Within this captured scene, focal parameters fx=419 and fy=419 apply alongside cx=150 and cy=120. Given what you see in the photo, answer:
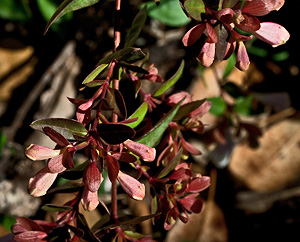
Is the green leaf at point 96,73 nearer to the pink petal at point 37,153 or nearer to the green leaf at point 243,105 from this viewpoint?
the pink petal at point 37,153

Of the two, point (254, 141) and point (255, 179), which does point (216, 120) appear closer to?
point (254, 141)

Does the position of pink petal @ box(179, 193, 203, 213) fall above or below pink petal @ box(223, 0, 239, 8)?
below

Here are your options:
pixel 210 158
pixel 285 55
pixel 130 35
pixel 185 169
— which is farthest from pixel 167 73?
pixel 185 169

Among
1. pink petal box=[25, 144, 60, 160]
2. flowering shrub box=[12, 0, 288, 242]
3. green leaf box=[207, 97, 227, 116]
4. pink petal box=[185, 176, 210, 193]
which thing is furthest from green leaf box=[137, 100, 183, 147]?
green leaf box=[207, 97, 227, 116]

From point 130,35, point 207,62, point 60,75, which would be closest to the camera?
point 207,62

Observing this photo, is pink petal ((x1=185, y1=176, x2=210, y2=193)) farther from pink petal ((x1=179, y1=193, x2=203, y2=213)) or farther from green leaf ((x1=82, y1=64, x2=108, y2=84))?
green leaf ((x1=82, y1=64, x2=108, y2=84))

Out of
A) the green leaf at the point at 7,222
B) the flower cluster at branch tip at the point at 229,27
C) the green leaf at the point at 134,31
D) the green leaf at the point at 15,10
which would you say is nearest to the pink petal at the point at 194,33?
the flower cluster at branch tip at the point at 229,27

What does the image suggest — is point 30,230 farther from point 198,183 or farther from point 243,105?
point 243,105
